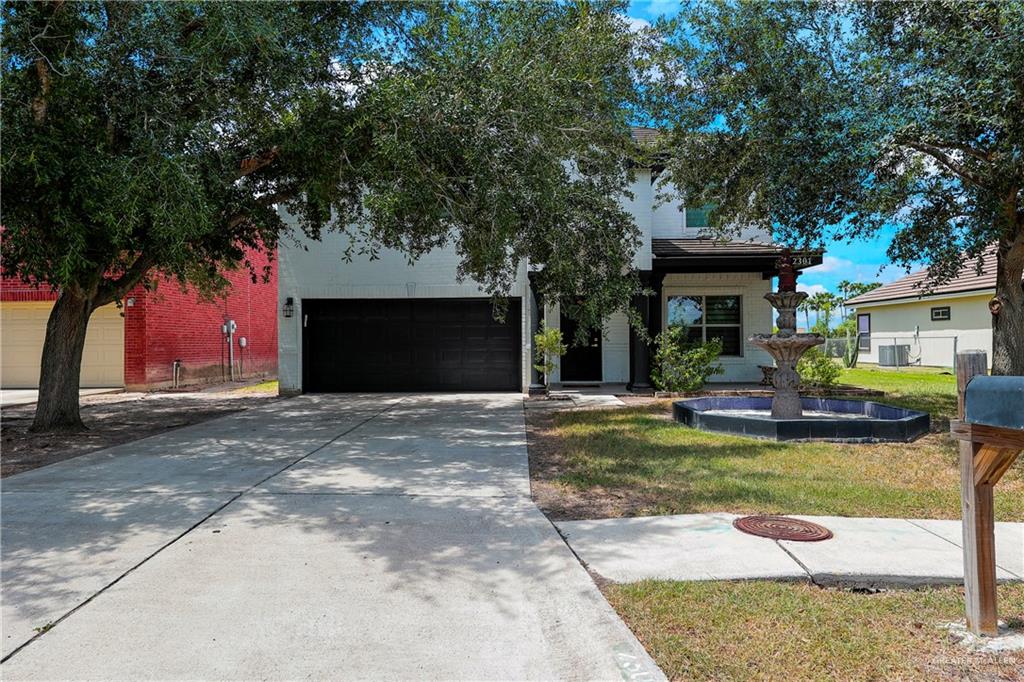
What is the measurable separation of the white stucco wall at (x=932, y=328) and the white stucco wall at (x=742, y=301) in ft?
33.0

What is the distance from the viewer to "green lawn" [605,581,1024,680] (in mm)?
2801

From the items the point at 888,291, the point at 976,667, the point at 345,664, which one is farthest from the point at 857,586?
the point at 888,291

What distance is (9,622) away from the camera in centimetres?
327

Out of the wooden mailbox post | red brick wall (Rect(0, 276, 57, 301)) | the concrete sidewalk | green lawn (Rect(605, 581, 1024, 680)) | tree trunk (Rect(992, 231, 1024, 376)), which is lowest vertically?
green lawn (Rect(605, 581, 1024, 680))

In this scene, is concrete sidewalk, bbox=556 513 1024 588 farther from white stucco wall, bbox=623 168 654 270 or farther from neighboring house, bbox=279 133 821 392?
neighboring house, bbox=279 133 821 392

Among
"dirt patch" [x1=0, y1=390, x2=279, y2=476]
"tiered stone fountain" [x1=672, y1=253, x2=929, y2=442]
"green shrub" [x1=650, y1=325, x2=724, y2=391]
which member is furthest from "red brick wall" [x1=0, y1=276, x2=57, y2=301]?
"tiered stone fountain" [x1=672, y1=253, x2=929, y2=442]

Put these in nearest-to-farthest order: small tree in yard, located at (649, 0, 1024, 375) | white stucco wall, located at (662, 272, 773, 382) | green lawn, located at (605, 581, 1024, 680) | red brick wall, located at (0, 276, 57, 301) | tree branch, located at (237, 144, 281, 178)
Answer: green lawn, located at (605, 581, 1024, 680), small tree in yard, located at (649, 0, 1024, 375), tree branch, located at (237, 144, 281, 178), white stucco wall, located at (662, 272, 773, 382), red brick wall, located at (0, 276, 57, 301)

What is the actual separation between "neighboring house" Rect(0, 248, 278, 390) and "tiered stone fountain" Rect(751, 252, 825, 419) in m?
13.3

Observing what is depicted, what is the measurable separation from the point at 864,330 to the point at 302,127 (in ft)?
101

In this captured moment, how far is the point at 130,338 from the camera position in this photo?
16766 mm

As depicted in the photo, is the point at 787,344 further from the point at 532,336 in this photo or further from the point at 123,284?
the point at 123,284

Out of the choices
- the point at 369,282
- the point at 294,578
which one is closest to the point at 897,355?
the point at 369,282

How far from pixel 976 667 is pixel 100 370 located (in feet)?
66.3

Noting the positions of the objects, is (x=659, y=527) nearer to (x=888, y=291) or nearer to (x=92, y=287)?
(x=92, y=287)
